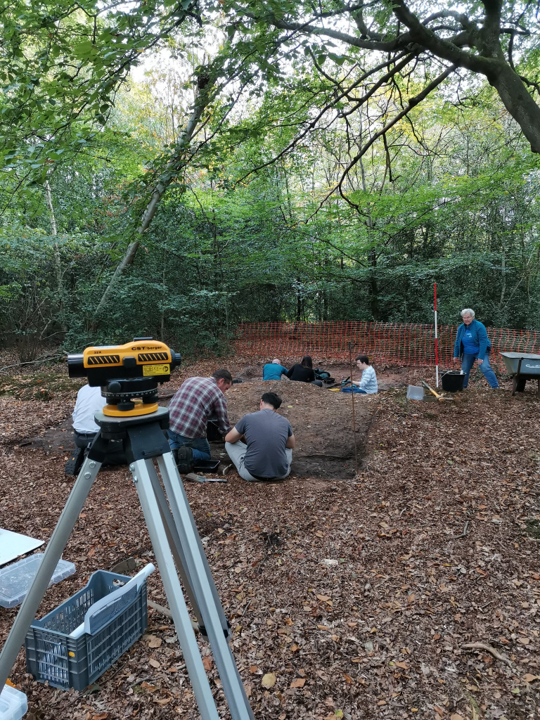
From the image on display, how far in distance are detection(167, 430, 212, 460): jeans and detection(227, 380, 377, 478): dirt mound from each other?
3.35 feet

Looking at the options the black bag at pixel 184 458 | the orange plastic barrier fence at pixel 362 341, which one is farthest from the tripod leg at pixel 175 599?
the orange plastic barrier fence at pixel 362 341

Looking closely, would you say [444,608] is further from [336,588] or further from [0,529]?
[0,529]

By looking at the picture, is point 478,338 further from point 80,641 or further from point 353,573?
point 80,641

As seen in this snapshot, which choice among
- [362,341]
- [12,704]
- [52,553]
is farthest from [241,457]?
[362,341]

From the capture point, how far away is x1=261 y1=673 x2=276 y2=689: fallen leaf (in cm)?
190

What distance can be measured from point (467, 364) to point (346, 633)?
637cm

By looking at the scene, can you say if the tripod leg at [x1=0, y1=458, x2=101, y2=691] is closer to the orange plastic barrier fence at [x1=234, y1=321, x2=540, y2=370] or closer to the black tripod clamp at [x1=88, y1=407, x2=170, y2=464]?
the black tripod clamp at [x1=88, y1=407, x2=170, y2=464]

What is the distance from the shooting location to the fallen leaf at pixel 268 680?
190 cm

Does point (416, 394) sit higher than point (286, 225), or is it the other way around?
point (286, 225)

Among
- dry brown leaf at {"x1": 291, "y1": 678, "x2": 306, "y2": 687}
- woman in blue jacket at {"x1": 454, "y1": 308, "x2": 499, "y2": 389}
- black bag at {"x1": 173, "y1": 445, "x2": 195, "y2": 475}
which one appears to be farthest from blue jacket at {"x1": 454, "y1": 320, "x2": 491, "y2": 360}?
dry brown leaf at {"x1": 291, "y1": 678, "x2": 306, "y2": 687}

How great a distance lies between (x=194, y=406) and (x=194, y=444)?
1.47 feet

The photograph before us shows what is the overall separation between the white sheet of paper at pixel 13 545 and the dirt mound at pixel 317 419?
2560 millimetres

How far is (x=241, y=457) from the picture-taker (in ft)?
14.1

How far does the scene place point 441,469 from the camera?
4.07 metres
